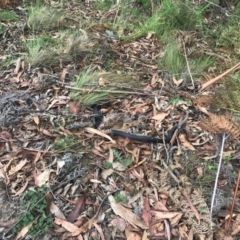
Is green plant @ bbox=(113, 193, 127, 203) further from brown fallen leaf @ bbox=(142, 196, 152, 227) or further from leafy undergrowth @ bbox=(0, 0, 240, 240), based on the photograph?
brown fallen leaf @ bbox=(142, 196, 152, 227)

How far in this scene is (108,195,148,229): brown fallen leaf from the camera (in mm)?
1947

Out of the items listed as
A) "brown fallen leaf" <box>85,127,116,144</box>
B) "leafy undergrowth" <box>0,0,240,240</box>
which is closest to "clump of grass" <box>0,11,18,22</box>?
"leafy undergrowth" <box>0,0,240,240</box>

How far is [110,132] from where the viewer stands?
2.46 metres

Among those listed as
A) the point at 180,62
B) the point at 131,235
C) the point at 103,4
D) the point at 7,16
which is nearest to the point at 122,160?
the point at 131,235

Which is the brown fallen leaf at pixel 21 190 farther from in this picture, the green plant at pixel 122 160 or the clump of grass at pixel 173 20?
the clump of grass at pixel 173 20

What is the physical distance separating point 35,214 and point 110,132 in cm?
76

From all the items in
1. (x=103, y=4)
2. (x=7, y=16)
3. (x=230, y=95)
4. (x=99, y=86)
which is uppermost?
(x=230, y=95)

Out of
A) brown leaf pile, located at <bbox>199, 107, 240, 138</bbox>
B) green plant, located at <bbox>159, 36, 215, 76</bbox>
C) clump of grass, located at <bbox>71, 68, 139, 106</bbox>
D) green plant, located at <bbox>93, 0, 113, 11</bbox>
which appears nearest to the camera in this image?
brown leaf pile, located at <bbox>199, 107, 240, 138</bbox>

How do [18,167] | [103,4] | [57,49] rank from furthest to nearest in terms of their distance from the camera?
[103,4] < [57,49] < [18,167]

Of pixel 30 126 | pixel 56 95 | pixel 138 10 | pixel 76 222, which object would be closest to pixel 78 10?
pixel 138 10

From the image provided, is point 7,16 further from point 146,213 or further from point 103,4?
point 146,213

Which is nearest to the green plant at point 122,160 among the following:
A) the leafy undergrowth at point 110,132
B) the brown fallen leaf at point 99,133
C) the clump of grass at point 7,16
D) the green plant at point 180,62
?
the leafy undergrowth at point 110,132

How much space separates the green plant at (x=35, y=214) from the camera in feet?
6.31

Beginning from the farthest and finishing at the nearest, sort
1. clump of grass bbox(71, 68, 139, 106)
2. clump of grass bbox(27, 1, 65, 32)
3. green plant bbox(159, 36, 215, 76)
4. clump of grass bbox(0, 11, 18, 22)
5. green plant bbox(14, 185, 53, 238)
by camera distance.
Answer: clump of grass bbox(0, 11, 18, 22)
clump of grass bbox(27, 1, 65, 32)
green plant bbox(159, 36, 215, 76)
clump of grass bbox(71, 68, 139, 106)
green plant bbox(14, 185, 53, 238)
